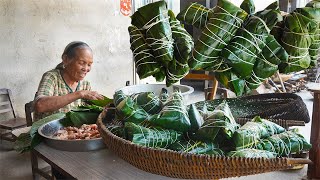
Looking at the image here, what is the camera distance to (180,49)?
0.95 m

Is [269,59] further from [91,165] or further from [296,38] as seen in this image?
[91,165]

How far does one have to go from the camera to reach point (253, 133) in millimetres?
908

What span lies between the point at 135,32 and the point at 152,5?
11cm

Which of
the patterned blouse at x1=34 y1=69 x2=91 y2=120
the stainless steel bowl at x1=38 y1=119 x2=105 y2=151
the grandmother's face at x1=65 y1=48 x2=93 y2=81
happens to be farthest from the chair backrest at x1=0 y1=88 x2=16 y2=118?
the stainless steel bowl at x1=38 y1=119 x2=105 y2=151

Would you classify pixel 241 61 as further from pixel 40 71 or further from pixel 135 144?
pixel 40 71

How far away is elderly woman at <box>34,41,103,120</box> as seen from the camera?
7.10 ft

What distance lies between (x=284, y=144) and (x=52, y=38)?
3.51 meters

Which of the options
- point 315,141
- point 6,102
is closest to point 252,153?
point 315,141

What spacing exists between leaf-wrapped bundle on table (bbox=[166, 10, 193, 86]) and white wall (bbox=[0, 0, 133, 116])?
3028 millimetres

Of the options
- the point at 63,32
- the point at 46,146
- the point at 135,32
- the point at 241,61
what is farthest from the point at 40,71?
the point at 241,61

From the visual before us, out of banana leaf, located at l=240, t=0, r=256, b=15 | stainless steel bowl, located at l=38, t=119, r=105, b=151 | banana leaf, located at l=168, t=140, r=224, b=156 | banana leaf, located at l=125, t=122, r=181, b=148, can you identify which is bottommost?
stainless steel bowl, located at l=38, t=119, r=105, b=151

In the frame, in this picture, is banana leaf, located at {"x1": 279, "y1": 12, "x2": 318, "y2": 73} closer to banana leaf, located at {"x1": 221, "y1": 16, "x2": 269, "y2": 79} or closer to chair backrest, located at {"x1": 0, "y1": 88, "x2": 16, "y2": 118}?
banana leaf, located at {"x1": 221, "y1": 16, "x2": 269, "y2": 79}

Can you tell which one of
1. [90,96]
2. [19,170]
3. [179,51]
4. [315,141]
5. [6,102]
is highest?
[179,51]

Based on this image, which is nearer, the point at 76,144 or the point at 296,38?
the point at 296,38
